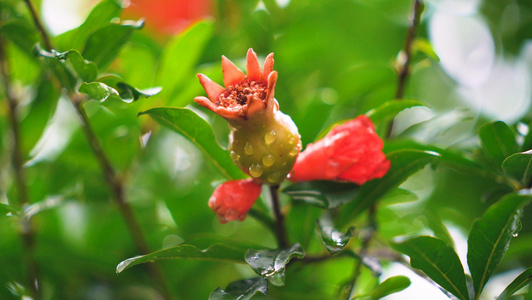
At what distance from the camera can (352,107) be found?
138 centimetres

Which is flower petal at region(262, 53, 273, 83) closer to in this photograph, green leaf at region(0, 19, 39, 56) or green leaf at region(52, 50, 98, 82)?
green leaf at region(52, 50, 98, 82)

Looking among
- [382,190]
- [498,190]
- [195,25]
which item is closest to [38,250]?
[195,25]

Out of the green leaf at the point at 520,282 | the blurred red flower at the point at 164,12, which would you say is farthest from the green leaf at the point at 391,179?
the blurred red flower at the point at 164,12

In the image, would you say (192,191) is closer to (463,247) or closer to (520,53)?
(463,247)

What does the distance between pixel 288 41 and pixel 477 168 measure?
0.72m

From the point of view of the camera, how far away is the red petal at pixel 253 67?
2.37ft

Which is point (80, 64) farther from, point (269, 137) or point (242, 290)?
point (242, 290)

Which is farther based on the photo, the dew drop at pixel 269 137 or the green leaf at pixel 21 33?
the green leaf at pixel 21 33

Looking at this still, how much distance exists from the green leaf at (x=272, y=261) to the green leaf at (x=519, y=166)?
37 centimetres

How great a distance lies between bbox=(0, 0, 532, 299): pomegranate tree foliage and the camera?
30.1 inches

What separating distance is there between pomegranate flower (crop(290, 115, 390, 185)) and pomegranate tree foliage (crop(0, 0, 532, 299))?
24 mm

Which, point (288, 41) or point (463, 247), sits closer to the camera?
point (463, 247)

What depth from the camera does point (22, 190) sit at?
1032 mm

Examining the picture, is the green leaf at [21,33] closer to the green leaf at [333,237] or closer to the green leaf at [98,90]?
the green leaf at [98,90]
